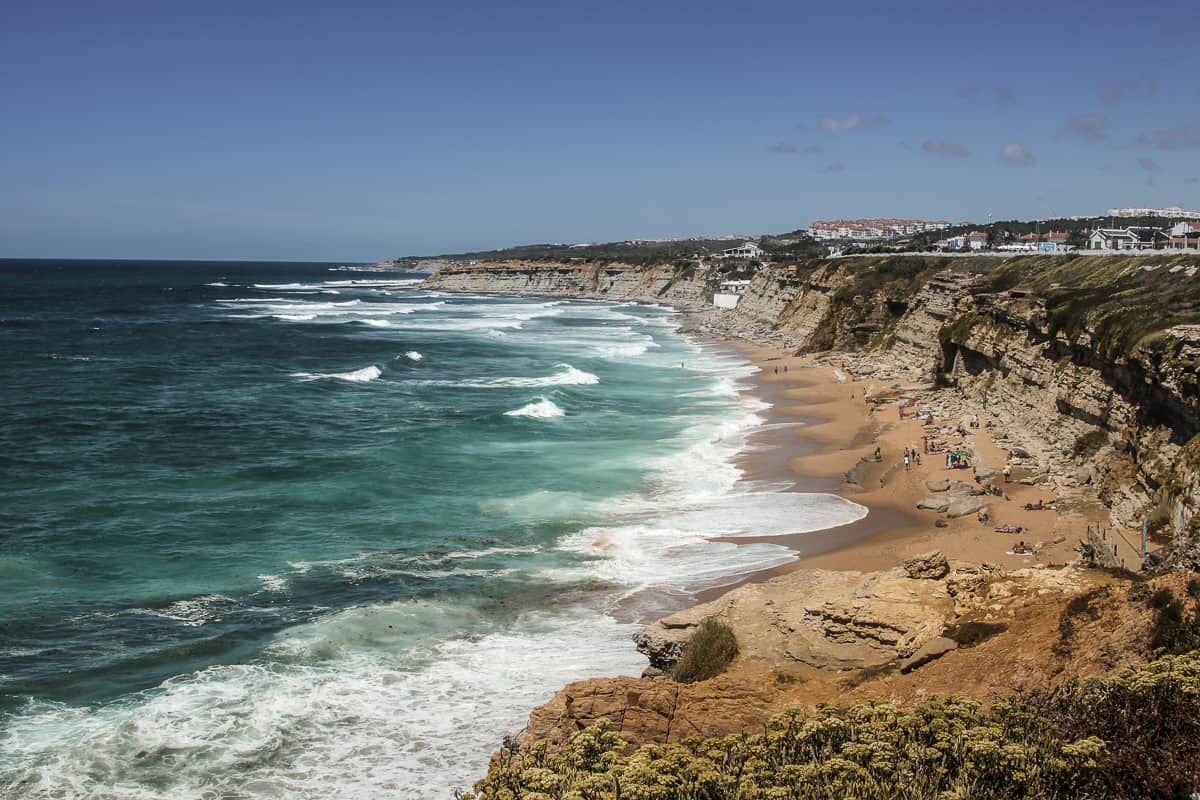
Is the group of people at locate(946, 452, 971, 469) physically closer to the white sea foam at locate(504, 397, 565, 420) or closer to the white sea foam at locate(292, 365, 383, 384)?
the white sea foam at locate(504, 397, 565, 420)

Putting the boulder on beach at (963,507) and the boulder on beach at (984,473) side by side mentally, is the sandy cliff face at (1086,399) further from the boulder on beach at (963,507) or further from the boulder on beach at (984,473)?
the boulder on beach at (963,507)

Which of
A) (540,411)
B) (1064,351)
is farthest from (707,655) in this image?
(540,411)

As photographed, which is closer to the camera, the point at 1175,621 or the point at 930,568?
the point at 1175,621

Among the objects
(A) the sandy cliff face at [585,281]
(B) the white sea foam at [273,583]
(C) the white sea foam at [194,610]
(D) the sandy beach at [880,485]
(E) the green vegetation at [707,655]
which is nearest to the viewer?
(E) the green vegetation at [707,655]

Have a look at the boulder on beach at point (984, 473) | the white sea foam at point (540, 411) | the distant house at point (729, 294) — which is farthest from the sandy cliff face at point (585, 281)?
the boulder on beach at point (984, 473)

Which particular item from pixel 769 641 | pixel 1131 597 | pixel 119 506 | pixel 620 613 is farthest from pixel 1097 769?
pixel 119 506

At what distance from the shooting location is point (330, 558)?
2502 cm

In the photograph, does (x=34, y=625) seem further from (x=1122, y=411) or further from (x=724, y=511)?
(x=1122, y=411)

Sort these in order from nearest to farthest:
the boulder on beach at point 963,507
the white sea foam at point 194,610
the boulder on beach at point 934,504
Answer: the white sea foam at point 194,610, the boulder on beach at point 963,507, the boulder on beach at point 934,504

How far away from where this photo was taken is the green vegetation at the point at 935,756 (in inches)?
341

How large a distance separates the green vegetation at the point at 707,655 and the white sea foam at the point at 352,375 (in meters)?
44.4

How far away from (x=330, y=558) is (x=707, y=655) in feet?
44.4

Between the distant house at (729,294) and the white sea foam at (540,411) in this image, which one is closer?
the white sea foam at (540,411)

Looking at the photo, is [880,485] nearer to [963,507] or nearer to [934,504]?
[934,504]
